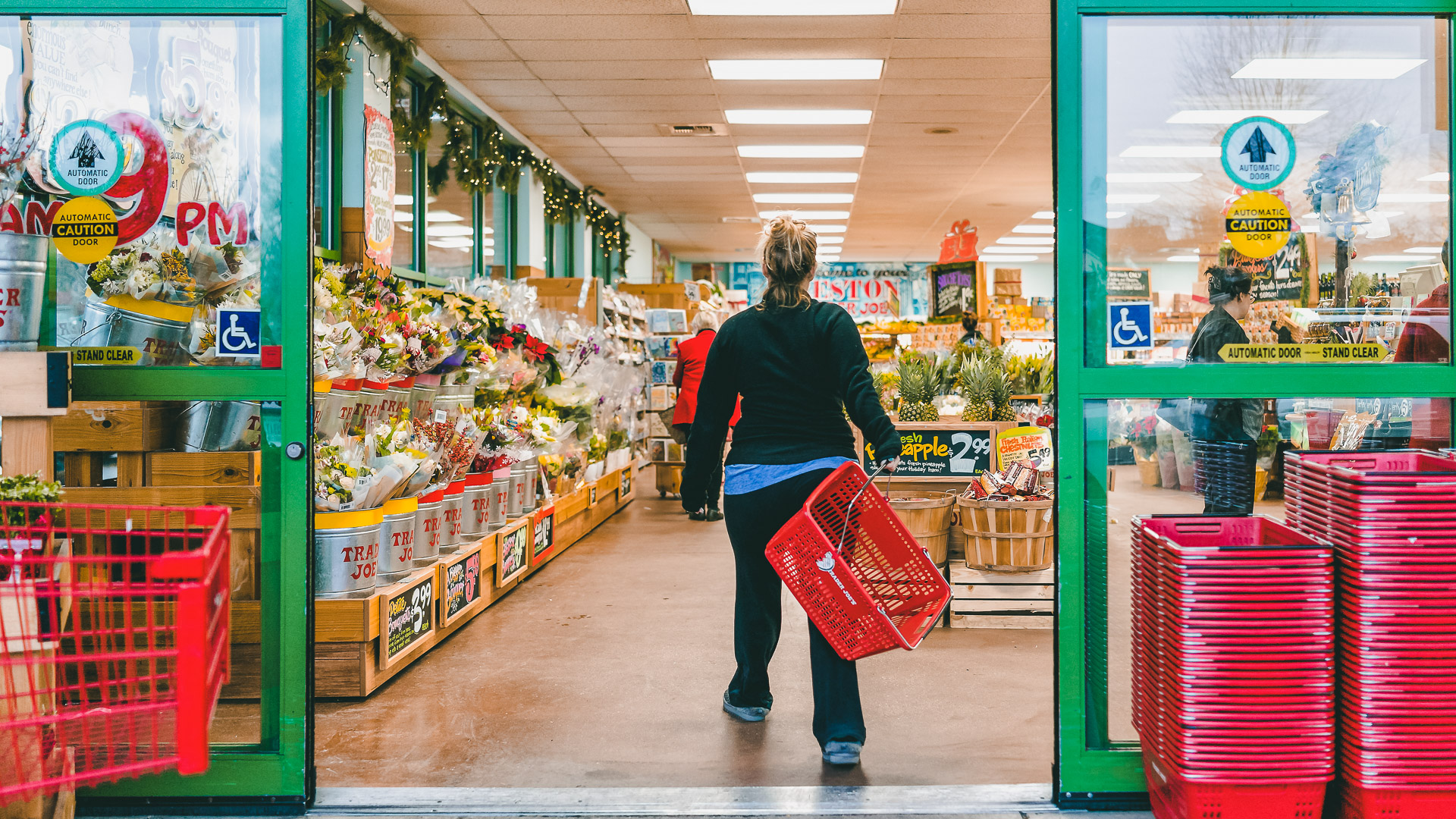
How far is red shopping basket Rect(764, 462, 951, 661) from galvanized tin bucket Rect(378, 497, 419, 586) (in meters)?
1.69

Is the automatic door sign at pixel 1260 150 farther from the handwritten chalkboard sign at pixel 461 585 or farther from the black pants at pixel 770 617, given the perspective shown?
the handwritten chalkboard sign at pixel 461 585

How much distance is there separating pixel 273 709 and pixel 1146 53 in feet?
8.89

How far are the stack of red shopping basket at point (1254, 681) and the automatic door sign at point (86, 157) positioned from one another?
8.72 feet

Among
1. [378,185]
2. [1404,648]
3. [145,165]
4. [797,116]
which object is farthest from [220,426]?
[797,116]

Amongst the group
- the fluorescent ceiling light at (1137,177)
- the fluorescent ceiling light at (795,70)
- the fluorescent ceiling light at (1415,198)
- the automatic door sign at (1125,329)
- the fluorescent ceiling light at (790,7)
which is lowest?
the automatic door sign at (1125,329)

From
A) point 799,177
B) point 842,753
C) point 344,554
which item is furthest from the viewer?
point 799,177

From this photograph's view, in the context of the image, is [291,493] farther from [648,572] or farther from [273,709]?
[648,572]

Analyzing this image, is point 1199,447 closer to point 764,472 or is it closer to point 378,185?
point 764,472

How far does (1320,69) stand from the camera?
2.46 m

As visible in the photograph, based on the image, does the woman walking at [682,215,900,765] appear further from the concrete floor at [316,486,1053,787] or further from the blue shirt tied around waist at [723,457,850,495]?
the concrete floor at [316,486,1053,787]

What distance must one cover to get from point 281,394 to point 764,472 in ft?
4.16

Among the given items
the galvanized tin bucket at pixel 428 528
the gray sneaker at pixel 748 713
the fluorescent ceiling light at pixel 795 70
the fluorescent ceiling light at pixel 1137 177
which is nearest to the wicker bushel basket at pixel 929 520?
the gray sneaker at pixel 748 713

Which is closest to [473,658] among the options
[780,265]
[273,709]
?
[273,709]

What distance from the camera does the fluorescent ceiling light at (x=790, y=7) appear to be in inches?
224
